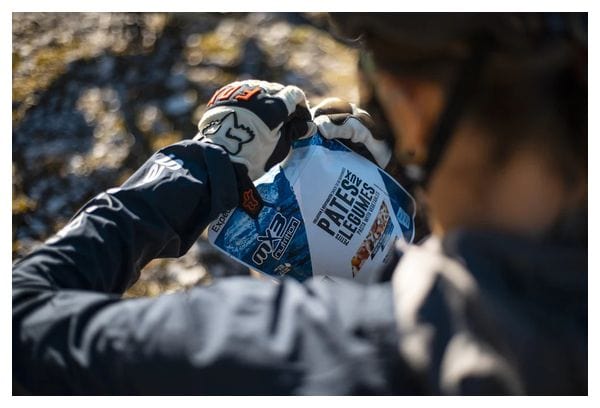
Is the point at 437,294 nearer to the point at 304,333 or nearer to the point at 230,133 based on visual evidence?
the point at 304,333

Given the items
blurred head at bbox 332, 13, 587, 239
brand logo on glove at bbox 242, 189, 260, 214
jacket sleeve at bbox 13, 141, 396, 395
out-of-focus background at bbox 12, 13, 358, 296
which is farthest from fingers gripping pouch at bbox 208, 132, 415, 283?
out-of-focus background at bbox 12, 13, 358, 296

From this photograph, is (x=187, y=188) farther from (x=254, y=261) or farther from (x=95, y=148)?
(x=95, y=148)

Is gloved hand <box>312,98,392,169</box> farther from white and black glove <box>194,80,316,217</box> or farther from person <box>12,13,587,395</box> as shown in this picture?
person <box>12,13,587,395</box>

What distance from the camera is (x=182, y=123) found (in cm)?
246

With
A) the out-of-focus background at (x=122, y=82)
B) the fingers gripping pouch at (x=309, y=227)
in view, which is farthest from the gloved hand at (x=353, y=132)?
the out-of-focus background at (x=122, y=82)

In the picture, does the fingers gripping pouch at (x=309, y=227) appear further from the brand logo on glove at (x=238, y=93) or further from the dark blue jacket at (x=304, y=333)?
the dark blue jacket at (x=304, y=333)

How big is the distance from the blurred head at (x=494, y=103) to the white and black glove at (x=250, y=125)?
16.5 inches

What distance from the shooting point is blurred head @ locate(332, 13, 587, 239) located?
65 centimetres

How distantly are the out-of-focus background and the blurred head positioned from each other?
1.38 metres

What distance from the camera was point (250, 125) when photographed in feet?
3.71

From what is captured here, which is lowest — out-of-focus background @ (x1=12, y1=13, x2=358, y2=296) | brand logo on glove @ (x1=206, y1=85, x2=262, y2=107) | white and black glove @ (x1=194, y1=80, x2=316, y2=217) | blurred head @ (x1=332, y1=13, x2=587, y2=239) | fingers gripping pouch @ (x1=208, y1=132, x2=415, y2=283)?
out-of-focus background @ (x1=12, y1=13, x2=358, y2=296)

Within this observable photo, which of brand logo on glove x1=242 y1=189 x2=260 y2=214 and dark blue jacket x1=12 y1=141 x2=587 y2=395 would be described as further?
brand logo on glove x1=242 y1=189 x2=260 y2=214

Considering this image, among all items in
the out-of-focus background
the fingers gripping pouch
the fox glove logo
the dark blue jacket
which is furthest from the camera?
the out-of-focus background

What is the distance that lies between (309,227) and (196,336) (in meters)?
0.60
